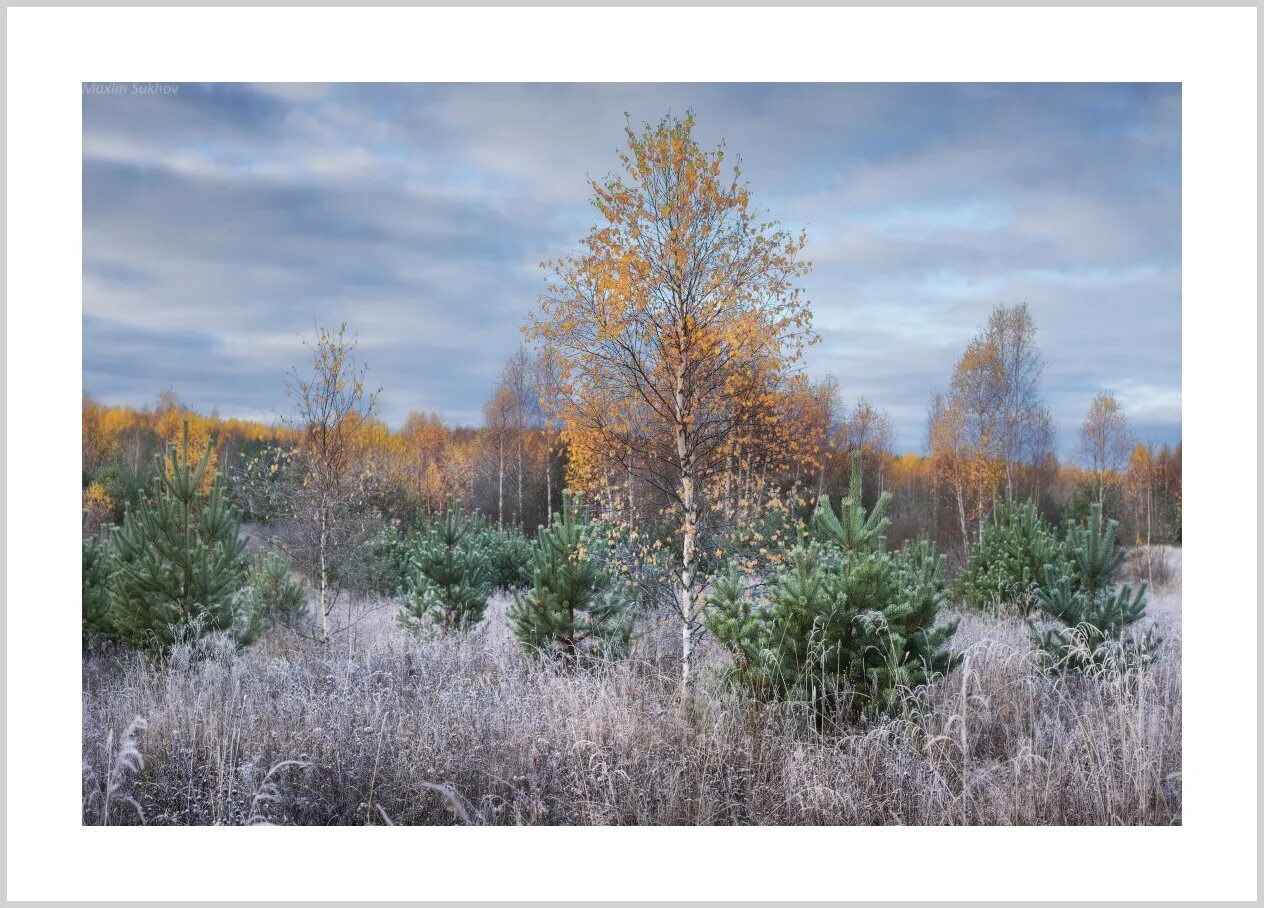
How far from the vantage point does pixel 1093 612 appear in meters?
5.84

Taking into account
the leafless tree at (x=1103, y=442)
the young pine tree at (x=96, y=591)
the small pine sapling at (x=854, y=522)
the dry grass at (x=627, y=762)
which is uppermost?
the leafless tree at (x=1103, y=442)

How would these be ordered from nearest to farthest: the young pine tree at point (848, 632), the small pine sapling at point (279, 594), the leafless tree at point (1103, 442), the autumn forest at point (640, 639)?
1. the autumn forest at point (640, 639)
2. the young pine tree at point (848, 632)
3. the leafless tree at point (1103, 442)
4. the small pine sapling at point (279, 594)

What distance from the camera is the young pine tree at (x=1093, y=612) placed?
5539mm

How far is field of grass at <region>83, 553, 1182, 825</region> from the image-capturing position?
406 centimetres

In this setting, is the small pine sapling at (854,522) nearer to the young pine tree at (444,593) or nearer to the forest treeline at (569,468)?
the forest treeline at (569,468)

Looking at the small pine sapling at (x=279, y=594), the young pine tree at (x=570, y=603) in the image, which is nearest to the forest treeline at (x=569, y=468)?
the young pine tree at (x=570, y=603)

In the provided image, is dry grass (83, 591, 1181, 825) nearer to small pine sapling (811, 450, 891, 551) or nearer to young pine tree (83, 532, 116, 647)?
small pine sapling (811, 450, 891, 551)
